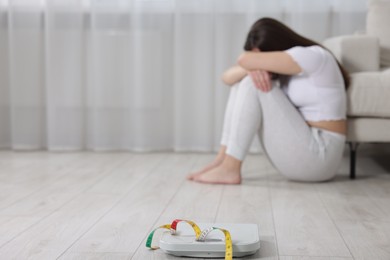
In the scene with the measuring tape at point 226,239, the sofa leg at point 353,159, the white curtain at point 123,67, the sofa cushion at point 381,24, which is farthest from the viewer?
the white curtain at point 123,67

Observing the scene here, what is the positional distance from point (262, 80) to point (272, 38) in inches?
7.6

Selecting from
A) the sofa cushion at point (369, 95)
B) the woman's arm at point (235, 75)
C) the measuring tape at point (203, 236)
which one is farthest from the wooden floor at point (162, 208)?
the woman's arm at point (235, 75)

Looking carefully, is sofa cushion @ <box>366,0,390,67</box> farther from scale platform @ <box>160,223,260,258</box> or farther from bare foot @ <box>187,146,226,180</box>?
scale platform @ <box>160,223,260,258</box>

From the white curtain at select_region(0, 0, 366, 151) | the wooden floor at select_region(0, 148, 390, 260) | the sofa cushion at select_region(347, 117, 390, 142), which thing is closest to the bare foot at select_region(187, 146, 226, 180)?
the wooden floor at select_region(0, 148, 390, 260)

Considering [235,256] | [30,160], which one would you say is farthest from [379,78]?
[30,160]

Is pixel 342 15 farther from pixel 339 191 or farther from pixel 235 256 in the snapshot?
pixel 235 256

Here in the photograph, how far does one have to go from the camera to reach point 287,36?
8.48 ft

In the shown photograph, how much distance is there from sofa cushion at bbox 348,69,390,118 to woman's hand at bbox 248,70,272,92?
0.35m

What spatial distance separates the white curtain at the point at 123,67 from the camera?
3592 millimetres

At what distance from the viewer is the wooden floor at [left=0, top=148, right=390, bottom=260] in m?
1.55

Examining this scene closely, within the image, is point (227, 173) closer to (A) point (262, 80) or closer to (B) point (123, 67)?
(A) point (262, 80)

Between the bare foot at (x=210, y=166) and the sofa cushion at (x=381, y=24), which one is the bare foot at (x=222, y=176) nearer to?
the bare foot at (x=210, y=166)

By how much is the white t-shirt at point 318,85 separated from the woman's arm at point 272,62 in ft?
0.07

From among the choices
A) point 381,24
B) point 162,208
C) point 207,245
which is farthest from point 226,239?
point 381,24
